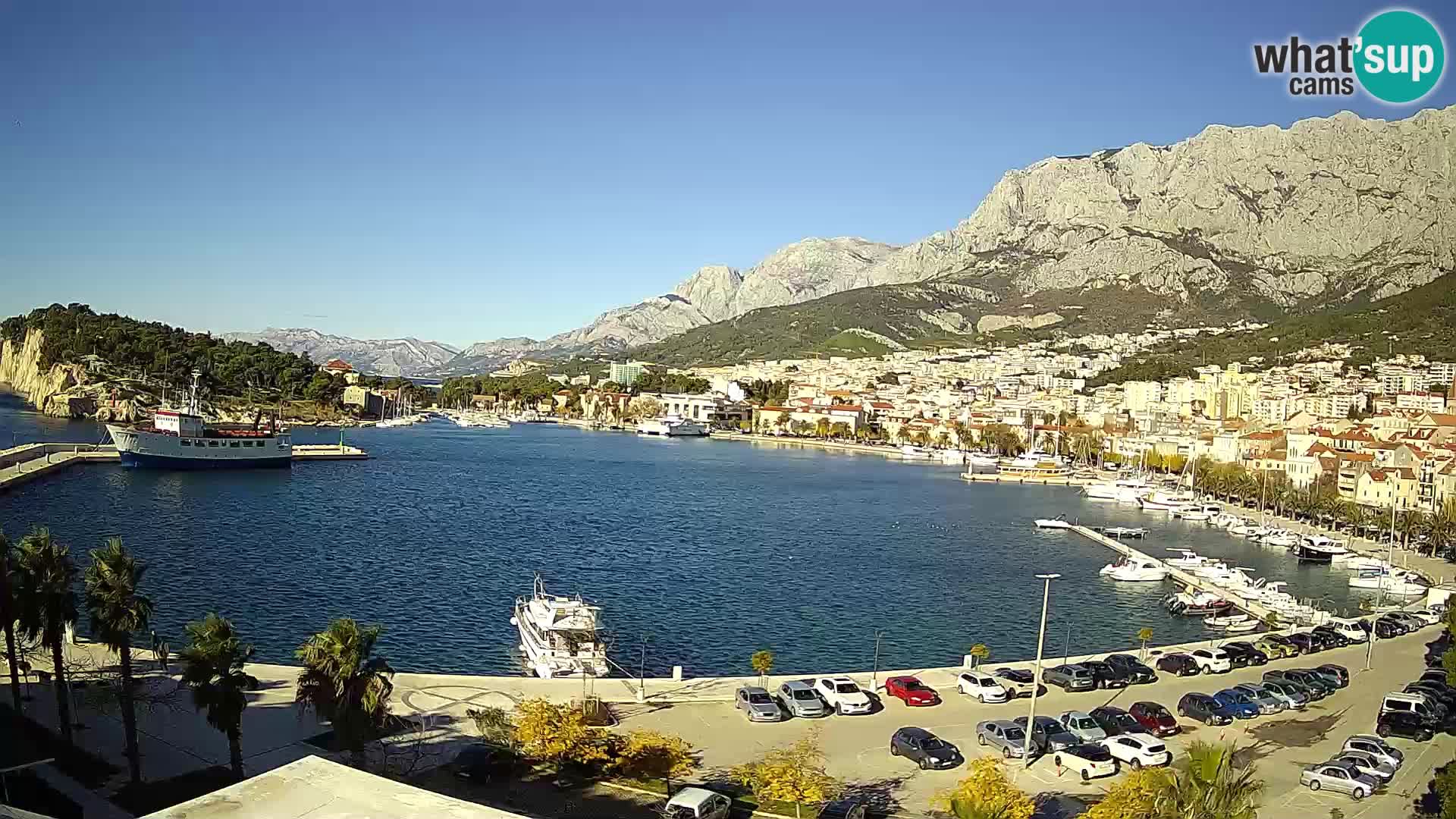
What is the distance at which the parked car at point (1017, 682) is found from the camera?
1817 cm

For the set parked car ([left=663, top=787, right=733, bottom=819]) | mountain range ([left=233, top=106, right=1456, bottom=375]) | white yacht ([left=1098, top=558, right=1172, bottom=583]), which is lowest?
white yacht ([left=1098, top=558, right=1172, bottom=583])

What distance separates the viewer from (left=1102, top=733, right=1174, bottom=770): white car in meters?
14.1

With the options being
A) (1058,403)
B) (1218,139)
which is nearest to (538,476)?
(1058,403)

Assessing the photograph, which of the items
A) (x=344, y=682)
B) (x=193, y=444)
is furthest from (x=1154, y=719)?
(x=193, y=444)

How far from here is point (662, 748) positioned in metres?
13.0

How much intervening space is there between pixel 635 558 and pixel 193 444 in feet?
120

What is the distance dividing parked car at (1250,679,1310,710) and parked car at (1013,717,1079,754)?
5065 millimetres

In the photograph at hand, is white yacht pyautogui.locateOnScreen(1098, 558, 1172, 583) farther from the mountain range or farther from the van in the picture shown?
the mountain range

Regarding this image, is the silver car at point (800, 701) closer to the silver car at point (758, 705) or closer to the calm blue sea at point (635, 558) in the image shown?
the silver car at point (758, 705)

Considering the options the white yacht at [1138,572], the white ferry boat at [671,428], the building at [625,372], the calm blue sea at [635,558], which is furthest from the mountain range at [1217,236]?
the white yacht at [1138,572]

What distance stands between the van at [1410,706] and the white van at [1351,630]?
23.8 feet

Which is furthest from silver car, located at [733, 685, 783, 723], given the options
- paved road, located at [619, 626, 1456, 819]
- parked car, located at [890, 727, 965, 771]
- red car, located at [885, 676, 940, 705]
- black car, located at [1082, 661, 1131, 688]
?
black car, located at [1082, 661, 1131, 688]

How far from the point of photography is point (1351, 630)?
2453cm

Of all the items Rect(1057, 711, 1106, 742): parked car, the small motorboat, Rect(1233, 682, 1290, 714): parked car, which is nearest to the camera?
Rect(1057, 711, 1106, 742): parked car
